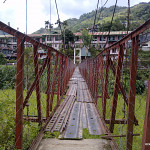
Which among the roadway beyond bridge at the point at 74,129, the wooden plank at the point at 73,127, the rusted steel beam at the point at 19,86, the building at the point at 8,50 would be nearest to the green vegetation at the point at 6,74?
the rusted steel beam at the point at 19,86

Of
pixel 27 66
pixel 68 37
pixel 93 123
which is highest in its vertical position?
pixel 68 37

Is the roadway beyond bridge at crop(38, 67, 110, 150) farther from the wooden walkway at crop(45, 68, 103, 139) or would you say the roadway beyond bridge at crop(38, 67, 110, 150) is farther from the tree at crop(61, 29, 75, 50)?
the tree at crop(61, 29, 75, 50)

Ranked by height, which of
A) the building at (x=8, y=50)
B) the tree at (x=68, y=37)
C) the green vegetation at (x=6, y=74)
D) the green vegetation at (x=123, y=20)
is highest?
the green vegetation at (x=123, y=20)

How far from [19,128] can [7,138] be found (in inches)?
14.3

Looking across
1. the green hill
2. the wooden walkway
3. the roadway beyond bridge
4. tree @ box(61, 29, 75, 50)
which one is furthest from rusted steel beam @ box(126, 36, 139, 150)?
tree @ box(61, 29, 75, 50)

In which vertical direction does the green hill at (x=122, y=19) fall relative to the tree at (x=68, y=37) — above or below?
above

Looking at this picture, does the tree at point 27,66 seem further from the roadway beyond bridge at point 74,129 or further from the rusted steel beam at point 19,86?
the roadway beyond bridge at point 74,129

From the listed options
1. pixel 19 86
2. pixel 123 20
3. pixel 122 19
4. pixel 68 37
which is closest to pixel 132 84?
pixel 19 86

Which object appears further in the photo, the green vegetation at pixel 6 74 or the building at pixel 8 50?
the green vegetation at pixel 6 74

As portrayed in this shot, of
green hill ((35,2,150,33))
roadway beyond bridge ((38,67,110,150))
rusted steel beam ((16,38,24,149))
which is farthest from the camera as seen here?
green hill ((35,2,150,33))

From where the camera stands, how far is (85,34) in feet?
100

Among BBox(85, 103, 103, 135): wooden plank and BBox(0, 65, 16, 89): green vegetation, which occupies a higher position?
BBox(0, 65, 16, 89): green vegetation

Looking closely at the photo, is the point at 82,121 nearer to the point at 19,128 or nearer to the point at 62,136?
the point at 62,136

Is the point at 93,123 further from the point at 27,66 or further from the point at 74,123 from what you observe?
the point at 27,66
